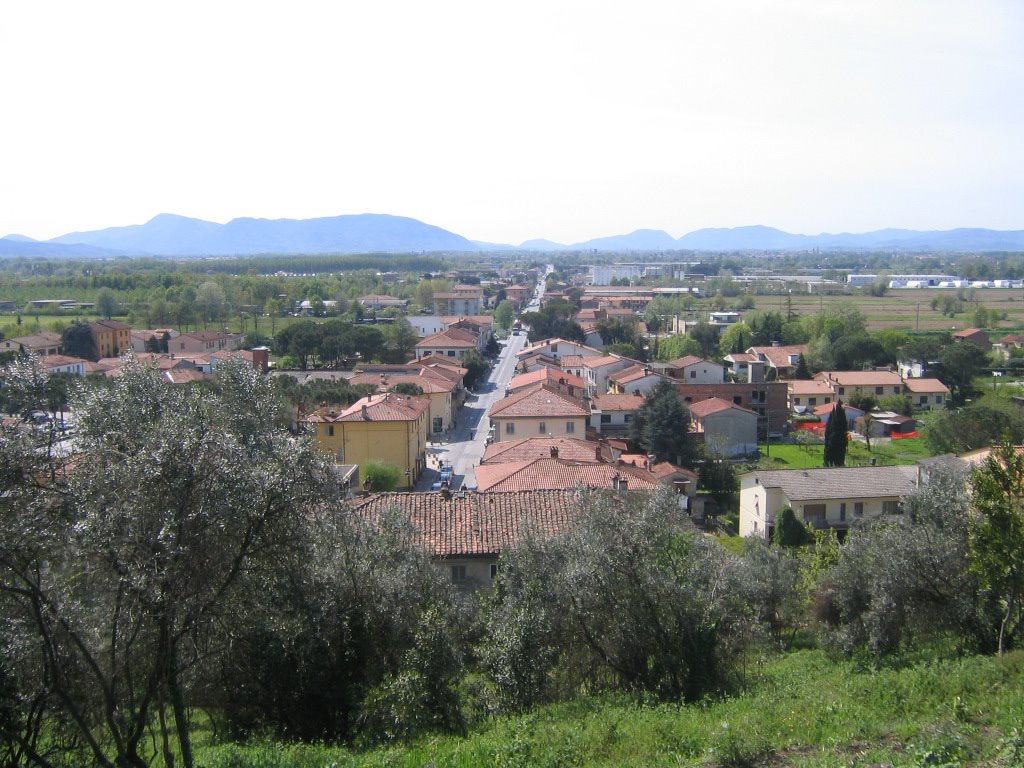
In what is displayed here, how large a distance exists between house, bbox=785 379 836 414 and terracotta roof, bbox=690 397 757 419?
1031 cm

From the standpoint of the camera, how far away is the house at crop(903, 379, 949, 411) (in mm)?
47969

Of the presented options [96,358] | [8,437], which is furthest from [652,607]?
[96,358]

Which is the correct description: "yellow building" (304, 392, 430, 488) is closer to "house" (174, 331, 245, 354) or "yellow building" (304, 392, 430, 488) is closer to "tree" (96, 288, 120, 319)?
Answer: "house" (174, 331, 245, 354)

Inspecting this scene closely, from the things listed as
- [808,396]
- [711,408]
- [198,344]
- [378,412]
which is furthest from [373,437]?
[198,344]

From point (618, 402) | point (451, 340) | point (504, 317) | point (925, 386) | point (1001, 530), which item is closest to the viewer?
point (1001, 530)

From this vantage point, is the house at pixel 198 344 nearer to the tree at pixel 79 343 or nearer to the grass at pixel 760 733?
the tree at pixel 79 343

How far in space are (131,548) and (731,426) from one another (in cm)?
3417

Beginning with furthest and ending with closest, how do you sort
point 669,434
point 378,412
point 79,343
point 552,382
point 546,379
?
point 79,343, point 552,382, point 546,379, point 669,434, point 378,412

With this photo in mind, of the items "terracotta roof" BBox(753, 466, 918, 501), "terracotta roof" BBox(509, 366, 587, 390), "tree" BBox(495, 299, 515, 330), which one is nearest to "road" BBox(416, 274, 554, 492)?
"terracotta roof" BBox(509, 366, 587, 390)

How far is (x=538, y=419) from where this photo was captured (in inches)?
1339

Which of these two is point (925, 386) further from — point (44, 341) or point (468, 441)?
point (44, 341)

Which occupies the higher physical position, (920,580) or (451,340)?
(451,340)

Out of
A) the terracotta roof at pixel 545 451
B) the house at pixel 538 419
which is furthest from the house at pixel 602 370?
the terracotta roof at pixel 545 451

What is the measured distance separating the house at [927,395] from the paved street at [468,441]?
24015mm
